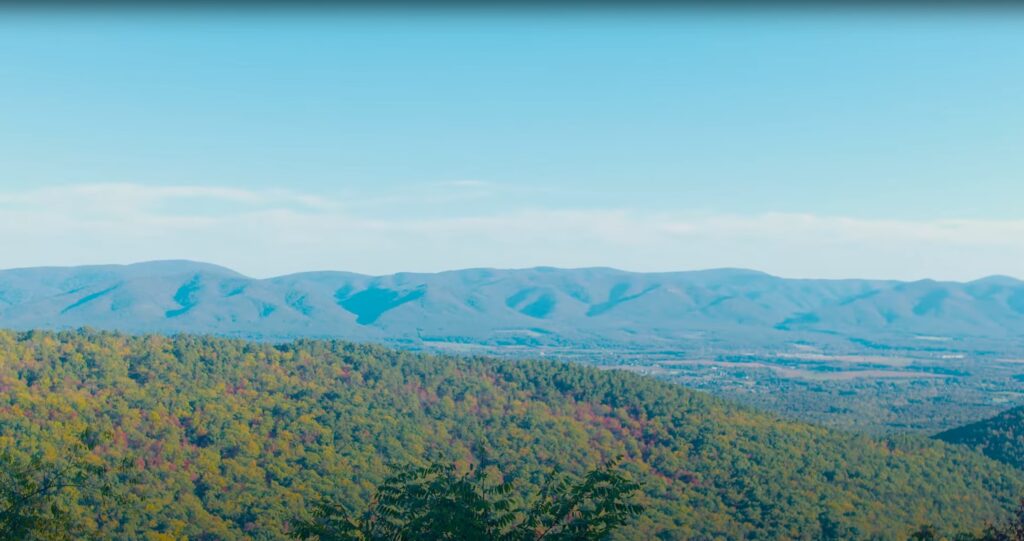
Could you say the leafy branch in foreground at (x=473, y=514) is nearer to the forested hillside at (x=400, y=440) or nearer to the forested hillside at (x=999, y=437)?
the forested hillside at (x=400, y=440)

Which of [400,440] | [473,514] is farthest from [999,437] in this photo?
[473,514]

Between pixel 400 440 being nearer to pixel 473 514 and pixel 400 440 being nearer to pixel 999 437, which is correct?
pixel 473 514

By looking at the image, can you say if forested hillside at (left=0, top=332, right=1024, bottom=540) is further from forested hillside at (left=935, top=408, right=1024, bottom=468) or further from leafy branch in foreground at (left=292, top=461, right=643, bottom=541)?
leafy branch in foreground at (left=292, top=461, right=643, bottom=541)

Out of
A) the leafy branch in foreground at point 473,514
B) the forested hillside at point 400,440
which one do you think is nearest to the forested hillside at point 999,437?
the forested hillside at point 400,440

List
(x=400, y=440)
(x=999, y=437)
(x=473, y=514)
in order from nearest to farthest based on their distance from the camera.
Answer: (x=473, y=514)
(x=400, y=440)
(x=999, y=437)

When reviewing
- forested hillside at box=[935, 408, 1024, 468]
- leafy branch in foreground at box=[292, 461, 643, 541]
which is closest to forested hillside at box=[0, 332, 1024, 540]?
forested hillside at box=[935, 408, 1024, 468]

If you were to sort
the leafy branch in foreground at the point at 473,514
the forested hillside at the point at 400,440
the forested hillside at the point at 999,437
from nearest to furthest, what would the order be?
the leafy branch in foreground at the point at 473,514, the forested hillside at the point at 400,440, the forested hillside at the point at 999,437

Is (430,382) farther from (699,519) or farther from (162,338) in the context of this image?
(699,519)
